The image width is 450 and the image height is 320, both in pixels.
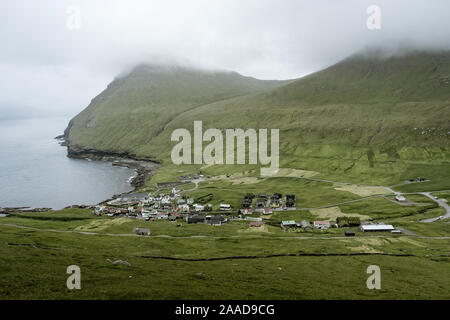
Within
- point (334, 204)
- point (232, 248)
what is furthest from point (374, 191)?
point (232, 248)

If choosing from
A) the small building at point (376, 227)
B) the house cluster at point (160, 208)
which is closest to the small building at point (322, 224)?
the small building at point (376, 227)

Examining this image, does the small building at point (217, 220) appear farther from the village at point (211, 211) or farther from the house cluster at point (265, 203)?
the house cluster at point (265, 203)

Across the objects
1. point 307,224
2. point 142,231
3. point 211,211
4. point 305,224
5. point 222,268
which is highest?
point 222,268

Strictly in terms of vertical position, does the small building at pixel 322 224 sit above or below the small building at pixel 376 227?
below

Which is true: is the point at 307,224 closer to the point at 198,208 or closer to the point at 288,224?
the point at 288,224

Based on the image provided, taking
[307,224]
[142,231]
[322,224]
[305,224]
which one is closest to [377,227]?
[322,224]
